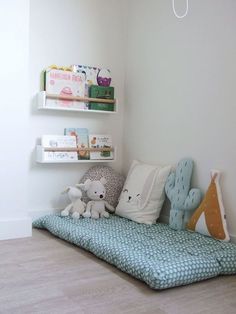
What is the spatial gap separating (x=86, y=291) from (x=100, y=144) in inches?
66.0

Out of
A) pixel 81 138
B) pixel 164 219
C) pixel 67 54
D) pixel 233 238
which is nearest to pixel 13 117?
pixel 81 138

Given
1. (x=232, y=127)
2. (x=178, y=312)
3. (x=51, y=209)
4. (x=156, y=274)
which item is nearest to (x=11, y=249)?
(x=51, y=209)

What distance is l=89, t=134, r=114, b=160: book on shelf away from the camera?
330 centimetres

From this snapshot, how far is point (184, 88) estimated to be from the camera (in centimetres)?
290

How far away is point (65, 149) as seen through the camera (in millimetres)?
3102

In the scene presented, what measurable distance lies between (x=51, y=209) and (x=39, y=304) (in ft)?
5.07

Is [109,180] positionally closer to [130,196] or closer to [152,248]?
[130,196]

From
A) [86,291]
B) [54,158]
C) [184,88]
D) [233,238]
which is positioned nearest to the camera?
[86,291]

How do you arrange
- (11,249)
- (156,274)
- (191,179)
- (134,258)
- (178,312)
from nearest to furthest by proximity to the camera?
(178,312)
(156,274)
(134,258)
(11,249)
(191,179)

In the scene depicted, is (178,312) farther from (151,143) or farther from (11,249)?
(151,143)

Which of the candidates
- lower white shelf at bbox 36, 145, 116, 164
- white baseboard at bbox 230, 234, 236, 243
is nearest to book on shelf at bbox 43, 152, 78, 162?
lower white shelf at bbox 36, 145, 116, 164

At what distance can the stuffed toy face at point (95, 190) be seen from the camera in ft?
10.1

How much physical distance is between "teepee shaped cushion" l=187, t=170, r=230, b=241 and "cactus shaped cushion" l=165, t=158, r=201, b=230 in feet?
0.36

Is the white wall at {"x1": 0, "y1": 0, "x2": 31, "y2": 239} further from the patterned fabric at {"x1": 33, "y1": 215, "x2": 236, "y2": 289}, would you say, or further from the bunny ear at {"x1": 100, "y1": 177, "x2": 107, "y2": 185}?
the bunny ear at {"x1": 100, "y1": 177, "x2": 107, "y2": 185}
